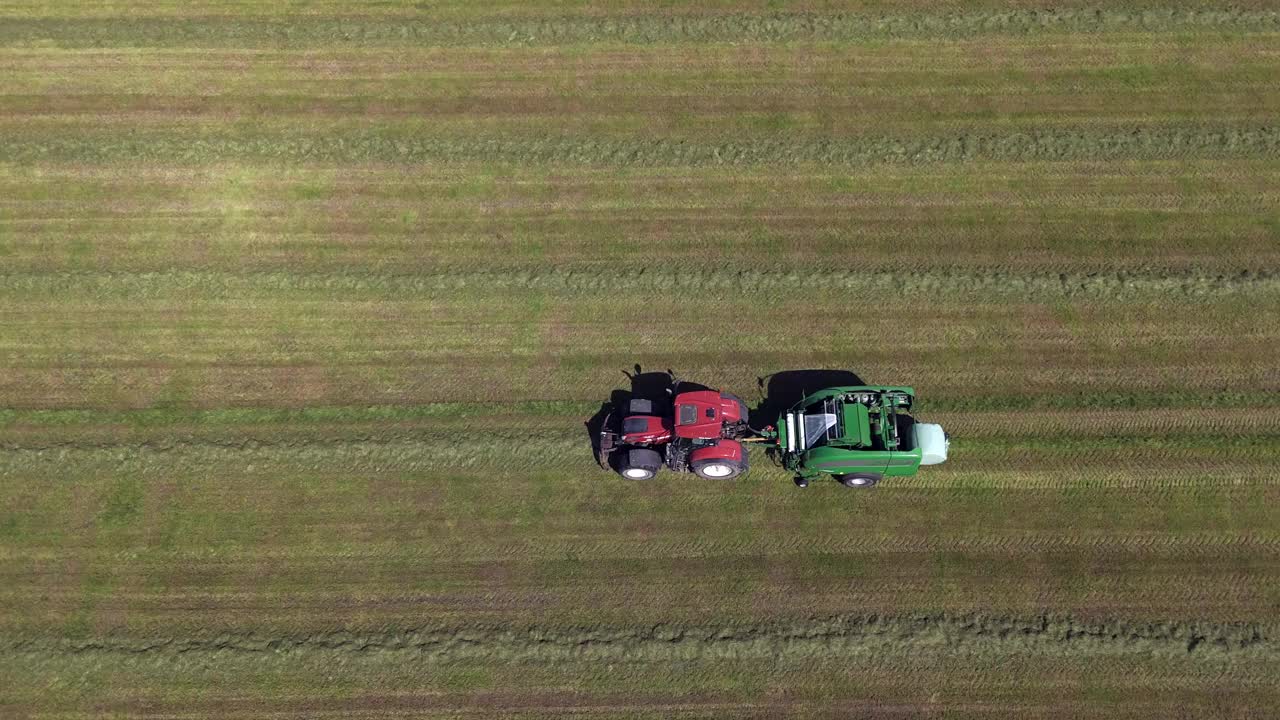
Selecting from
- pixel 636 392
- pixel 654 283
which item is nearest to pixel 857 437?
pixel 636 392

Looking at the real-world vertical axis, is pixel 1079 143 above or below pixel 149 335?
above

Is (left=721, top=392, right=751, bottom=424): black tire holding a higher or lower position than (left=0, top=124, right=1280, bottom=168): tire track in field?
lower

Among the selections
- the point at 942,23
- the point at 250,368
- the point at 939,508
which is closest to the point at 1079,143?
the point at 942,23

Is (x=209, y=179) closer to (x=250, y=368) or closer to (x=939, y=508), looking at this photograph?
(x=250, y=368)

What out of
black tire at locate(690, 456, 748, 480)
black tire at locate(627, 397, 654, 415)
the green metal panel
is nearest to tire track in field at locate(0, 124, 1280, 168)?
black tire at locate(627, 397, 654, 415)

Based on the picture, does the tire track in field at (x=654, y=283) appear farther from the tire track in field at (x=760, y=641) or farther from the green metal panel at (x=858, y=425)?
the tire track in field at (x=760, y=641)

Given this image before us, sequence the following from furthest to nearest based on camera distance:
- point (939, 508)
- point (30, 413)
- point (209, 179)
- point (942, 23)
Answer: point (942, 23)
point (209, 179)
point (30, 413)
point (939, 508)

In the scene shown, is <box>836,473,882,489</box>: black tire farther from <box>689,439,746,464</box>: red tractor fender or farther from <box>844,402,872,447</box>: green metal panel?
<box>689,439,746,464</box>: red tractor fender
